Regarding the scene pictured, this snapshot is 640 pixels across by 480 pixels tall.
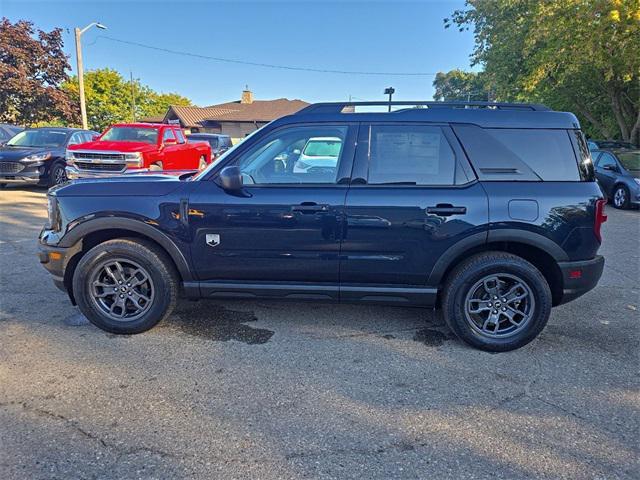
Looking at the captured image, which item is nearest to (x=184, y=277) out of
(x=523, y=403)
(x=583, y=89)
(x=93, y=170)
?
(x=523, y=403)

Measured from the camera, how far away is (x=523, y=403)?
280 cm

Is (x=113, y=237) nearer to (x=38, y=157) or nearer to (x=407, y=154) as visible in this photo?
(x=407, y=154)

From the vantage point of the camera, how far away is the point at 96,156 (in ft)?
33.6

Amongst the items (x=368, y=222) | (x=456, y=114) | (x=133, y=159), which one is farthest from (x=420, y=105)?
(x=133, y=159)

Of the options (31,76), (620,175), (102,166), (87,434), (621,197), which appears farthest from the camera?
(31,76)

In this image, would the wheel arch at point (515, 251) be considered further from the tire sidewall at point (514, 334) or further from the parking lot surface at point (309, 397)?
the parking lot surface at point (309, 397)

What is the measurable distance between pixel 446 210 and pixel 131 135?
33.9 feet

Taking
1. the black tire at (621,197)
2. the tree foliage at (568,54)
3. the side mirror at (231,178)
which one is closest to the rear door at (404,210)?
the side mirror at (231,178)

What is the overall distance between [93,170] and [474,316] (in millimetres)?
9703

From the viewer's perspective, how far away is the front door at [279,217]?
3404 millimetres

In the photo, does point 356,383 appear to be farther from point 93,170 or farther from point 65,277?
point 93,170

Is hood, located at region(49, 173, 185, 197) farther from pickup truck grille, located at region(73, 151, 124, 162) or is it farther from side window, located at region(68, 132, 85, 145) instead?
side window, located at region(68, 132, 85, 145)

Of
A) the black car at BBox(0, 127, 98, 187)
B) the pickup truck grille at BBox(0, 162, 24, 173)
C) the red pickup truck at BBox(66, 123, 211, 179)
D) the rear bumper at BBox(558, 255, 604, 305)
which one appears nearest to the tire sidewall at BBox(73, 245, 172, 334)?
the rear bumper at BBox(558, 255, 604, 305)

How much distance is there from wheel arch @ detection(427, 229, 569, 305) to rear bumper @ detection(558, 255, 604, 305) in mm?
41
